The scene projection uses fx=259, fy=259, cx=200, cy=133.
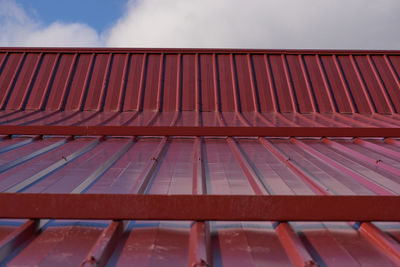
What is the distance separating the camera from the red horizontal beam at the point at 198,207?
81.6 inches

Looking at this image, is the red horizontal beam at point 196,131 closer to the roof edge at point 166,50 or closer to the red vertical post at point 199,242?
the red vertical post at point 199,242

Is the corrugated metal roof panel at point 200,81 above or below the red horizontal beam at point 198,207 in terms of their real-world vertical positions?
above

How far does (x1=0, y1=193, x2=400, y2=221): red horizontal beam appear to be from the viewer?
2072 mm

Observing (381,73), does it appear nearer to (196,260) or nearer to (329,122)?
(329,122)

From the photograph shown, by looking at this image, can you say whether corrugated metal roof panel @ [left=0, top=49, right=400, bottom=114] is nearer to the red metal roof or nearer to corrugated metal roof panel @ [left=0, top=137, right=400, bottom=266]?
the red metal roof

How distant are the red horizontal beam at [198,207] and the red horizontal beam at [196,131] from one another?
2.46 metres

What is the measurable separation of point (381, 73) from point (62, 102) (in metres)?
8.63

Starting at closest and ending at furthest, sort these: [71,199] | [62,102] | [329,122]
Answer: [71,199] → [329,122] → [62,102]

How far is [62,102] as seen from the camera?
21.3 feet

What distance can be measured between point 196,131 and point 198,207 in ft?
8.39

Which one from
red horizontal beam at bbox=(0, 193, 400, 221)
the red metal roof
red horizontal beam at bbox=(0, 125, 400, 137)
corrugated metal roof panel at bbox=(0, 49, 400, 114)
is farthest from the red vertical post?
corrugated metal roof panel at bbox=(0, 49, 400, 114)

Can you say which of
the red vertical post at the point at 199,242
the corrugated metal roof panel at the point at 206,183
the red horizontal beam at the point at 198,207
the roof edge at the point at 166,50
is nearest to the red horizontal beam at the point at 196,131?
the corrugated metal roof panel at the point at 206,183

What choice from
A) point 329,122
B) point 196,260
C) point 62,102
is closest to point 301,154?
point 329,122

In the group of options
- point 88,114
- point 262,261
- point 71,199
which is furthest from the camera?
point 88,114
